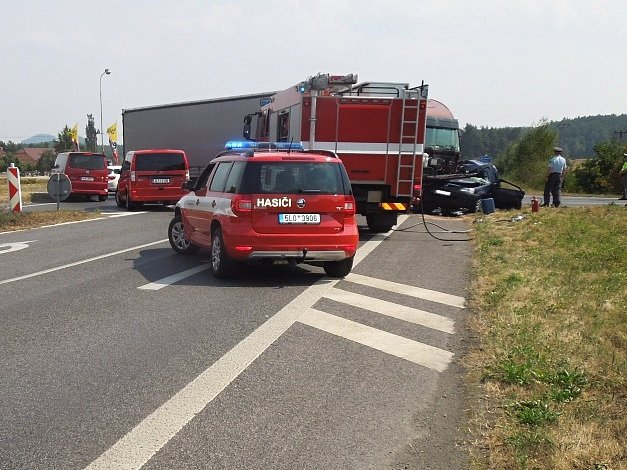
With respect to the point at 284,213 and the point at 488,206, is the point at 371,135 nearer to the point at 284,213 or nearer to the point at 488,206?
the point at 284,213

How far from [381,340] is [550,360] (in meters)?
1.55

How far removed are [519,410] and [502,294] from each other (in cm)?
401

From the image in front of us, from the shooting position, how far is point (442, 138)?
2752 centimetres

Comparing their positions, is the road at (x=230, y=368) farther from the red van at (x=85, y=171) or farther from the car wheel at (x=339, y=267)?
the red van at (x=85, y=171)

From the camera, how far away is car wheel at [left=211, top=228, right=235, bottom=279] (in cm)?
959

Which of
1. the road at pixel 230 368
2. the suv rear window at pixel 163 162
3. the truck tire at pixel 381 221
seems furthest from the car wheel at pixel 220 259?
the suv rear window at pixel 163 162

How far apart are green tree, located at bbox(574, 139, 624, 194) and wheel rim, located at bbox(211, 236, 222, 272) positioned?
3760 centimetres

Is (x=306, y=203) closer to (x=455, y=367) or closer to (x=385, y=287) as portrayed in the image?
(x=385, y=287)

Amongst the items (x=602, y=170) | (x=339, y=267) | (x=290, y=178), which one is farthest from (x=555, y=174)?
(x=602, y=170)

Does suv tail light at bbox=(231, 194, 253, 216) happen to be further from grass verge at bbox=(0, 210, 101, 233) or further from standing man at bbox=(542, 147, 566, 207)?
standing man at bbox=(542, 147, 566, 207)

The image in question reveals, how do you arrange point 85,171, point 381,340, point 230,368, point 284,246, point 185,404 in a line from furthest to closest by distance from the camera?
1. point 85,171
2. point 284,246
3. point 381,340
4. point 230,368
5. point 185,404

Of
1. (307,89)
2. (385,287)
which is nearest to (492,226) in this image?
(307,89)

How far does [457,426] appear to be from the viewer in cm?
448

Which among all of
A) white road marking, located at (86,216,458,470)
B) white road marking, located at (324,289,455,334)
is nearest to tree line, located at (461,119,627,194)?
white road marking, located at (324,289,455,334)
